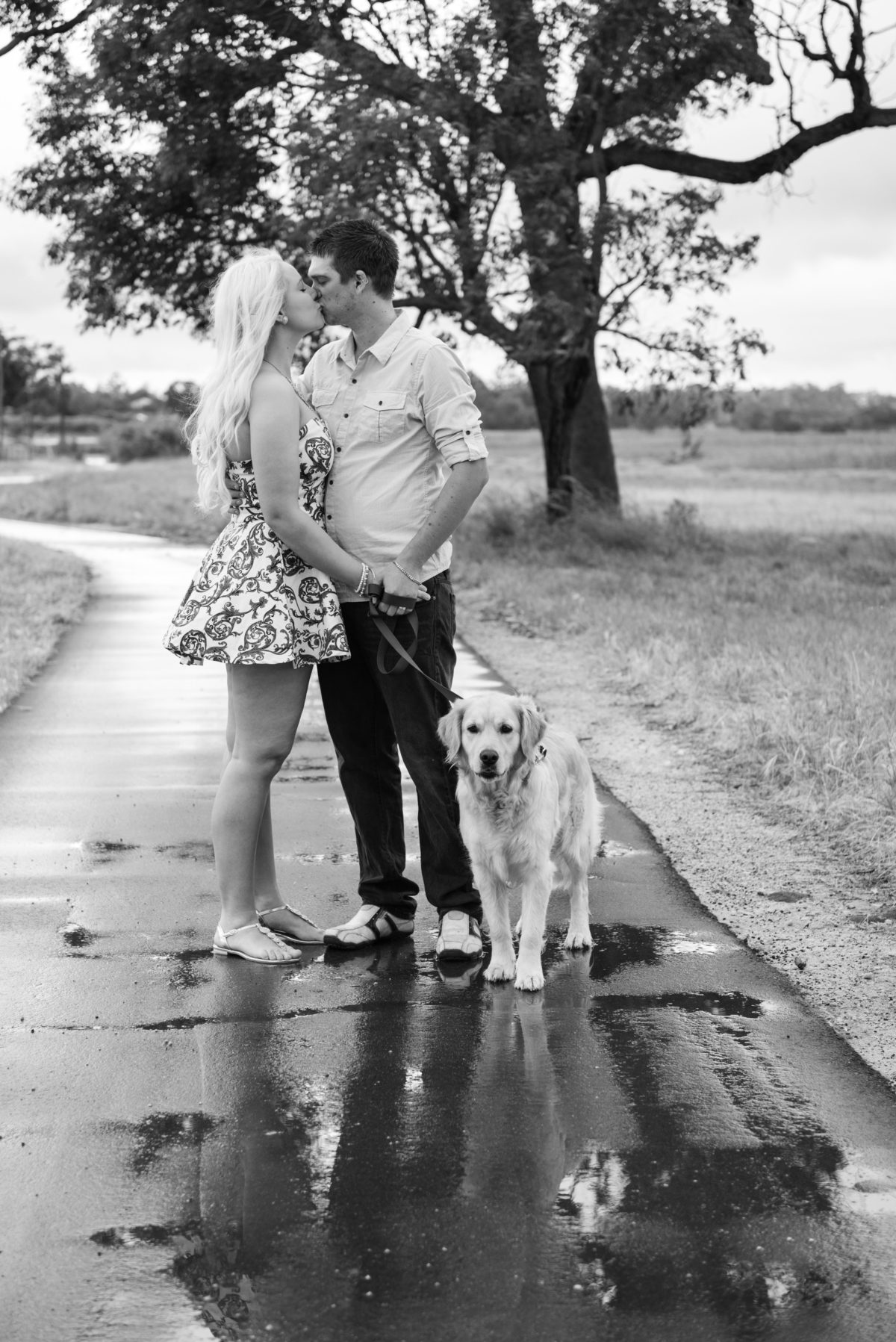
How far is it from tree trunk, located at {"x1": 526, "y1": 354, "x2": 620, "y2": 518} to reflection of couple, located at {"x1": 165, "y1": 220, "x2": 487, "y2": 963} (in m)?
16.0

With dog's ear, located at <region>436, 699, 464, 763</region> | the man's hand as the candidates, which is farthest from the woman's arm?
dog's ear, located at <region>436, 699, 464, 763</region>

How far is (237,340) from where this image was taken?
5.00 meters

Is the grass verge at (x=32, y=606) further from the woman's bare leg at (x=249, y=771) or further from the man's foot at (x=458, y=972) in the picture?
the man's foot at (x=458, y=972)

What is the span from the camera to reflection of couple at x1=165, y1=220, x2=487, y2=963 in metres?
4.98

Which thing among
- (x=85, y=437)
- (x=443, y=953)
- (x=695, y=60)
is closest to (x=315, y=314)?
(x=443, y=953)

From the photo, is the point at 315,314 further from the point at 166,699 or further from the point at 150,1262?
the point at 166,699

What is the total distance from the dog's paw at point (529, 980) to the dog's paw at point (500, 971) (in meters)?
0.07


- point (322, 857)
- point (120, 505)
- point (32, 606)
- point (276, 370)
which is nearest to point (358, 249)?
point (276, 370)

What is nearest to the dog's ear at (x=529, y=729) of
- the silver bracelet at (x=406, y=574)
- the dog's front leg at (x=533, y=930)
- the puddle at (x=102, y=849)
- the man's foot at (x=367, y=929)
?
the dog's front leg at (x=533, y=930)

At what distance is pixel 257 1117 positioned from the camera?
13.0 feet

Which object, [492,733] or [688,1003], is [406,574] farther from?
[688,1003]

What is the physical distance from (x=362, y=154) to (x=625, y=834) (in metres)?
12.1

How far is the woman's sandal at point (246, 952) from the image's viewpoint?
17.4 ft

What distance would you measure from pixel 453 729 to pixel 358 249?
161 centimetres
